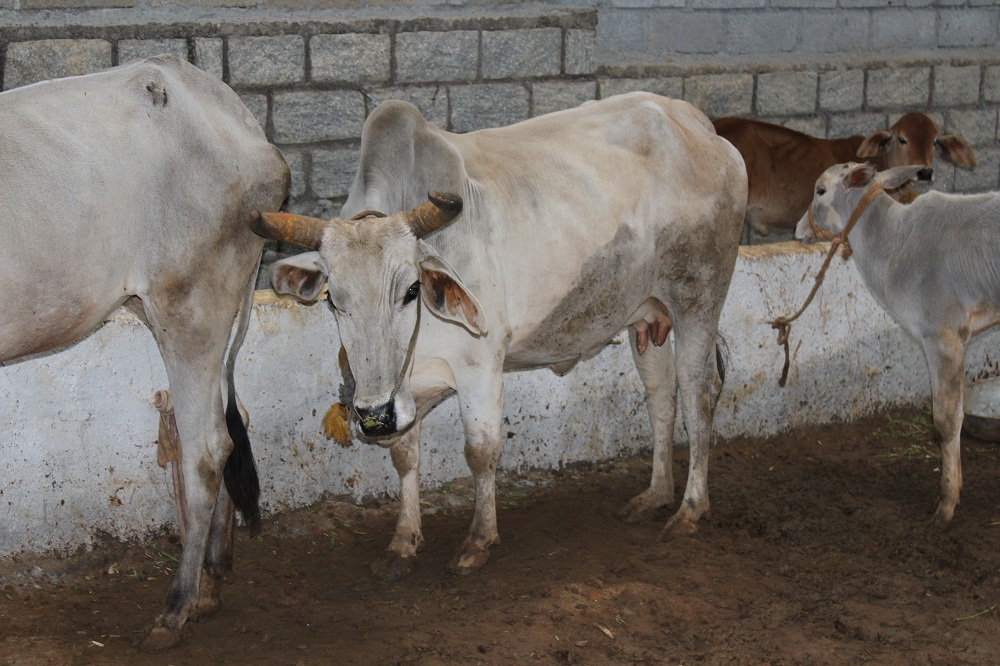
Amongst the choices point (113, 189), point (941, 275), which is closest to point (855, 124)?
point (941, 275)

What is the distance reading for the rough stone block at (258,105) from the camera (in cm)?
731

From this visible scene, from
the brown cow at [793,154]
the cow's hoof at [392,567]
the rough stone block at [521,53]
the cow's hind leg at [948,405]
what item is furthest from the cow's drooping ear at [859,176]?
the cow's hoof at [392,567]

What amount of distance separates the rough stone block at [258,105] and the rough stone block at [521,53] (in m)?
1.58

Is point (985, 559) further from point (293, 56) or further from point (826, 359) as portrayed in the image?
point (293, 56)

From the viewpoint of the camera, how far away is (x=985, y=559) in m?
5.25

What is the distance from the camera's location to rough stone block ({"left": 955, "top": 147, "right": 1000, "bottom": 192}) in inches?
441

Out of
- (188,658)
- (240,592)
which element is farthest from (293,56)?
(188,658)

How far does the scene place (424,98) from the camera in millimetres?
7859

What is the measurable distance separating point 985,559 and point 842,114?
6031 mm

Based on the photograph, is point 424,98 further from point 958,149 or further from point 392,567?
point 958,149

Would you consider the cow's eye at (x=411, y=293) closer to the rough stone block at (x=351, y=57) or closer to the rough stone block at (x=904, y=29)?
the rough stone block at (x=351, y=57)

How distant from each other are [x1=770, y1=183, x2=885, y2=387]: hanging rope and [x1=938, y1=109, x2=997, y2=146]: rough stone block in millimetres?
4808

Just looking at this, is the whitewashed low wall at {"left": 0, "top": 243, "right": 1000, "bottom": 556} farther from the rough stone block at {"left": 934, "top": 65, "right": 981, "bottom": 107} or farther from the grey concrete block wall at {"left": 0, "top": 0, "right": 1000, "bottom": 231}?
→ the rough stone block at {"left": 934, "top": 65, "right": 981, "bottom": 107}

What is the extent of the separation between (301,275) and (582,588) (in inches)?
68.2
